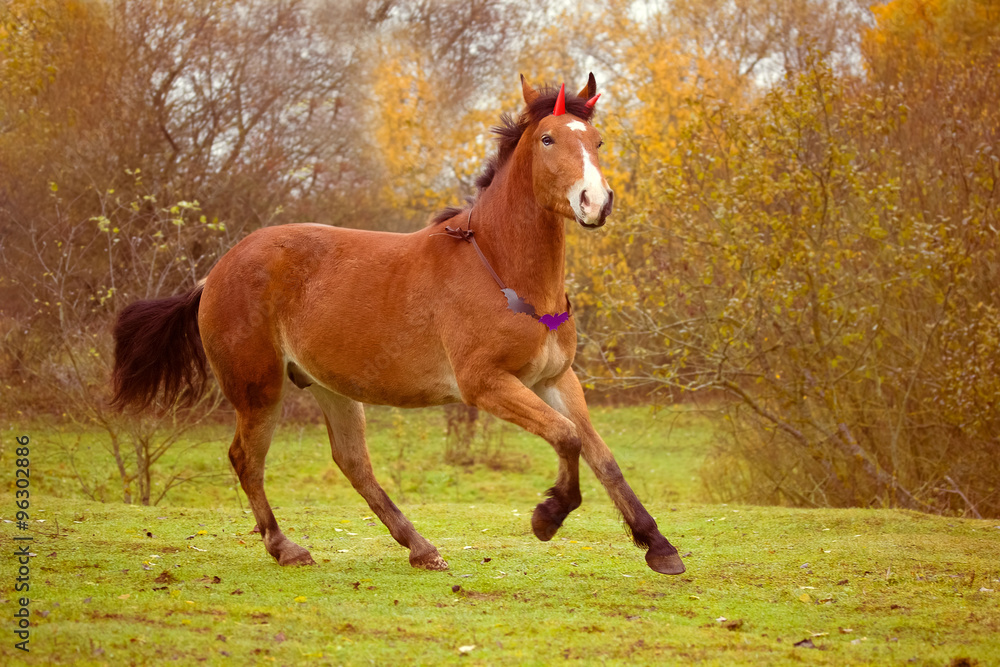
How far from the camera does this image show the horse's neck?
17.0 ft

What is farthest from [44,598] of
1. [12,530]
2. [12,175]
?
[12,175]

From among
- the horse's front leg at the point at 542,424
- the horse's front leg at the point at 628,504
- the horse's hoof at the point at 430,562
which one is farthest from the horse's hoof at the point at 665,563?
the horse's hoof at the point at 430,562

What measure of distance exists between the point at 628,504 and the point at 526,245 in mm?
1476

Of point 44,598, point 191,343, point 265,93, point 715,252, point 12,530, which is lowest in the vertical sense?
point 12,530

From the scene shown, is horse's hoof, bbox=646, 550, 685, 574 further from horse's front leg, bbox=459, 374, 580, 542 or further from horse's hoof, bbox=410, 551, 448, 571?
horse's hoof, bbox=410, 551, 448, 571

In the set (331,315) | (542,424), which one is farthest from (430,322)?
(542,424)

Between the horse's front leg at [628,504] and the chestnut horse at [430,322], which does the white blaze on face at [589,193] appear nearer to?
the chestnut horse at [430,322]

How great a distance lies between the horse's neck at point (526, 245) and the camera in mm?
5180

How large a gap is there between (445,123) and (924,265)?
1231 cm

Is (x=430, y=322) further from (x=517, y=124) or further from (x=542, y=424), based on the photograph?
(x=517, y=124)

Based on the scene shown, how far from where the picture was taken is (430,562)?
19.0 ft

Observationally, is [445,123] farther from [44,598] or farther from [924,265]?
[44,598]

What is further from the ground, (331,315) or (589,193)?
(589,193)

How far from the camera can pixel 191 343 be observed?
22.0 ft
